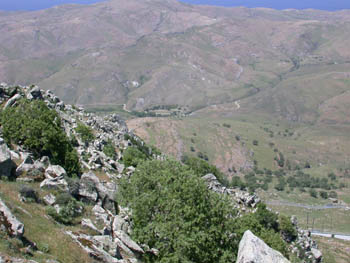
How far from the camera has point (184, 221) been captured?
29.3 metres

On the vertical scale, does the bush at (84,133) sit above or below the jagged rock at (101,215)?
below

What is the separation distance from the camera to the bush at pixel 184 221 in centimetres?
2866

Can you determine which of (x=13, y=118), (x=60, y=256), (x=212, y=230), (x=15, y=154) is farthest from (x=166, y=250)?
(x=13, y=118)

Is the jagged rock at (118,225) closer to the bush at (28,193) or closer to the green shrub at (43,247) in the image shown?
the bush at (28,193)

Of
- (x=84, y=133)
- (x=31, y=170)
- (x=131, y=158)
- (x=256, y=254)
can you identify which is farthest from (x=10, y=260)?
(x=84, y=133)

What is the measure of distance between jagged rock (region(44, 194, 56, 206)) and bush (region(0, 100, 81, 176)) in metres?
15.0

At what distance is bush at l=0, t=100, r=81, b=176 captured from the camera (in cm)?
4641

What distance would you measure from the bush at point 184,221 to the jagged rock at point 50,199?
667 cm

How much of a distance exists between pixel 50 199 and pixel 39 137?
19439 mm

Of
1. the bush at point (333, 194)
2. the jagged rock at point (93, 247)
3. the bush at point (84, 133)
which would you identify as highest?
the jagged rock at point (93, 247)

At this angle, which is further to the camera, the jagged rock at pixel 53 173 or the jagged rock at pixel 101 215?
the jagged rock at pixel 53 173

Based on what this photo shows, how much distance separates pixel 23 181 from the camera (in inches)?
1261

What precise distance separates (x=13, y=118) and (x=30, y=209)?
25.6m

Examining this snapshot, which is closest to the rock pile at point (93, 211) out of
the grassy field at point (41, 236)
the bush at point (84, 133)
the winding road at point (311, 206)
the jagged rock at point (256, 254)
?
the grassy field at point (41, 236)
